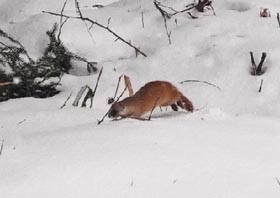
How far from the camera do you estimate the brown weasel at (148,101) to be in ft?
9.53

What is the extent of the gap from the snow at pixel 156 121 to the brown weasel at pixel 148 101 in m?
0.08

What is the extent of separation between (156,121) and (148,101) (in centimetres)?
22

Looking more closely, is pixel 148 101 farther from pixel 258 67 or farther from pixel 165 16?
pixel 165 16

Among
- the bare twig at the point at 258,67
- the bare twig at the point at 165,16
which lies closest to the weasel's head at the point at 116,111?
the bare twig at the point at 258,67

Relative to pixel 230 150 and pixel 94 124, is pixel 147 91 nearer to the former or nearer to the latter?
pixel 94 124

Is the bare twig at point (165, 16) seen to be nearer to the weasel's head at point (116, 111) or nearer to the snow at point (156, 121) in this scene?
the snow at point (156, 121)

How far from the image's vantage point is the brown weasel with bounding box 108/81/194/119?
290 cm

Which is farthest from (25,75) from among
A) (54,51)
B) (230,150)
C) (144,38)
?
(230,150)

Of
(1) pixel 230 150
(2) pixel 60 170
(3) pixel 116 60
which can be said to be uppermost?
(2) pixel 60 170

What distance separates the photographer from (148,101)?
3.05m

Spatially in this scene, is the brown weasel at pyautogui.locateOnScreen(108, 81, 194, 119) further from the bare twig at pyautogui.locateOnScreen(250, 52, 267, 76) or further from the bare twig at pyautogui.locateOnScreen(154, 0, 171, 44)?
the bare twig at pyautogui.locateOnScreen(154, 0, 171, 44)

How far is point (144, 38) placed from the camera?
444 centimetres

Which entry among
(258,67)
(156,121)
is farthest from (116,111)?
(258,67)

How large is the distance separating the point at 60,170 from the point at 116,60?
226cm
